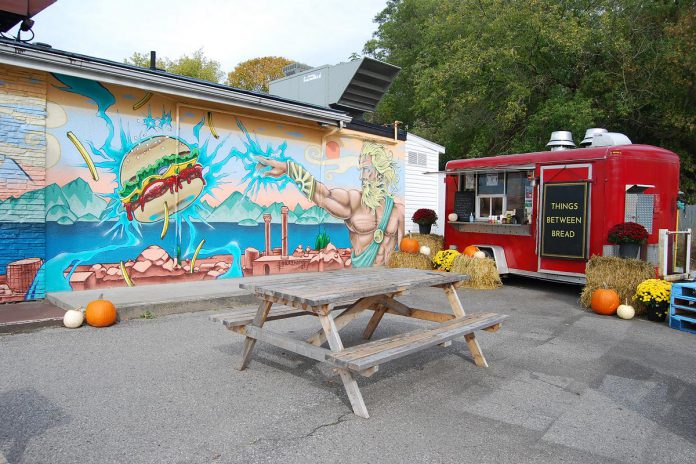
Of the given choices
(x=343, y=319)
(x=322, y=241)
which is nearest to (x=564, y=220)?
(x=322, y=241)

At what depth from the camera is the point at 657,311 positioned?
24.7ft

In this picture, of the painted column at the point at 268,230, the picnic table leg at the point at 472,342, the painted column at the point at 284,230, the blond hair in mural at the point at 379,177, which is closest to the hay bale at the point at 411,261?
the blond hair in mural at the point at 379,177

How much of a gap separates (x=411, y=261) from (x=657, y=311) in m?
5.18

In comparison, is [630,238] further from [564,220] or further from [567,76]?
[567,76]

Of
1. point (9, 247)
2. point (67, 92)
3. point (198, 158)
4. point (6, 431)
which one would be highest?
point (67, 92)

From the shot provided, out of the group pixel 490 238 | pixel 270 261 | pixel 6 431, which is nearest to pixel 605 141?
pixel 490 238

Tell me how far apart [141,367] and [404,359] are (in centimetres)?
263

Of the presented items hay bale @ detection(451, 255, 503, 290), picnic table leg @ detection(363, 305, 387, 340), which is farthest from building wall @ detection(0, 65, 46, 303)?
hay bale @ detection(451, 255, 503, 290)

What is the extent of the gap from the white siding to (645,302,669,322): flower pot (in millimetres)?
7323

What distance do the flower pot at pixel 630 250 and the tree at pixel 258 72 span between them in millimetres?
39798

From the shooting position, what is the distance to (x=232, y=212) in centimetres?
980

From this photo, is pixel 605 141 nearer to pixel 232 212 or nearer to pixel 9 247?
pixel 232 212

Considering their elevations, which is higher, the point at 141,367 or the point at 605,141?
the point at 605,141

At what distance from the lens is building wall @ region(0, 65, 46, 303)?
7117 millimetres
